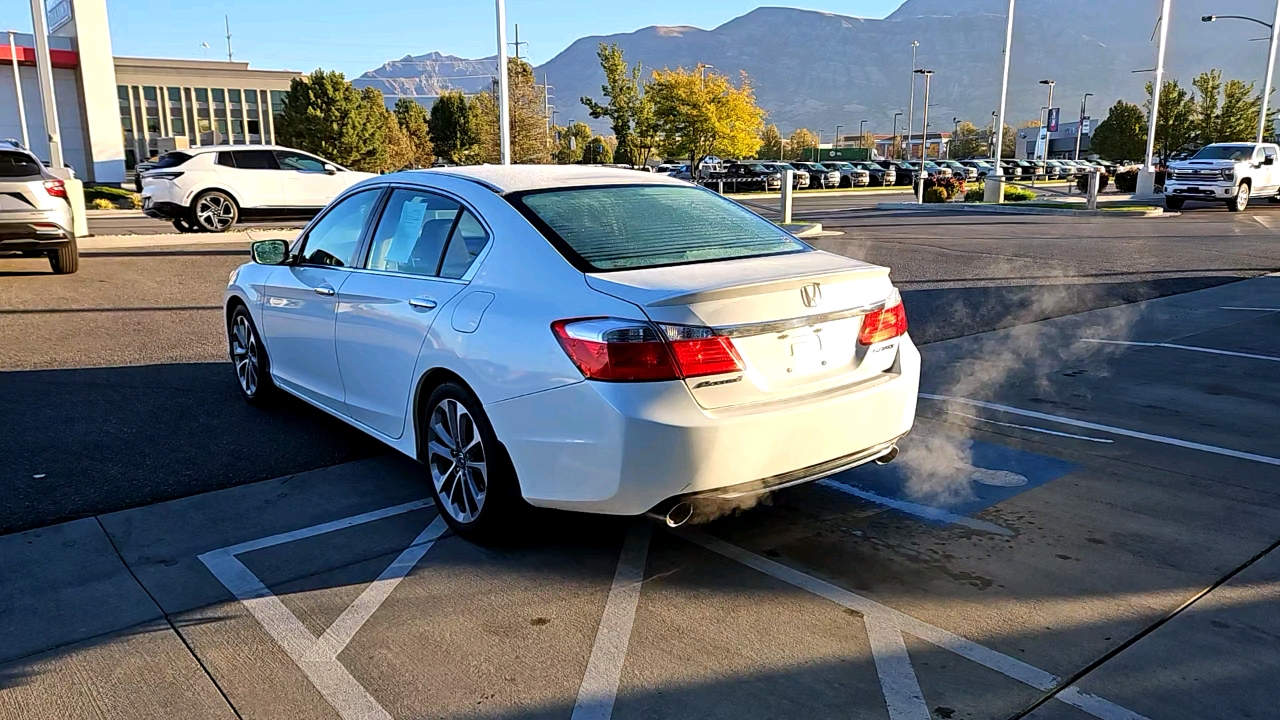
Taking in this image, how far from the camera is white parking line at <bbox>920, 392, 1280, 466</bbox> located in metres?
5.25

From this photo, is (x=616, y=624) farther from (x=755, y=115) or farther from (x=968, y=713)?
(x=755, y=115)

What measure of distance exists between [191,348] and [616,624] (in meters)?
6.21

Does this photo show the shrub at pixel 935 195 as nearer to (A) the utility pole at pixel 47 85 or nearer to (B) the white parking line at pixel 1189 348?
(B) the white parking line at pixel 1189 348

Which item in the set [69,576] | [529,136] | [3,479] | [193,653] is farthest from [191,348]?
[529,136]

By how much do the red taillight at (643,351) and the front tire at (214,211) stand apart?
1677cm

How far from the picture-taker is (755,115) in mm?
45250

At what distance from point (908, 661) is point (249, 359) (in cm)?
487

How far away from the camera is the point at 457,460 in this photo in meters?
4.18

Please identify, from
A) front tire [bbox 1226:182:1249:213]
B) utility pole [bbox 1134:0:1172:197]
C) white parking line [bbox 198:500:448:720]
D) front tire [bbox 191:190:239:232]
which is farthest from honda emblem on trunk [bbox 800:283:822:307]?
utility pole [bbox 1134:0:1172:197]

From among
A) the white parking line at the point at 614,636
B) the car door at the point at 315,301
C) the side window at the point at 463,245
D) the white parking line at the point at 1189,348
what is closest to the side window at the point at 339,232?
the car door at the point at 315,301

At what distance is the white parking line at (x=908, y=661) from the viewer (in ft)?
9.55

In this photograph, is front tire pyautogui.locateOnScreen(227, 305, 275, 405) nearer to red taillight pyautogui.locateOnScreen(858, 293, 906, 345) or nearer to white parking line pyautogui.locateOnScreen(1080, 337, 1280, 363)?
red taillight pyautogui.locateOnScreen(858, 293, 906, 345)

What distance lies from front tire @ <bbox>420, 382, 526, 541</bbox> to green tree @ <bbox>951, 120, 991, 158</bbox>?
396 feet

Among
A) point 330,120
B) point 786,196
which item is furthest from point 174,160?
point 330,120
